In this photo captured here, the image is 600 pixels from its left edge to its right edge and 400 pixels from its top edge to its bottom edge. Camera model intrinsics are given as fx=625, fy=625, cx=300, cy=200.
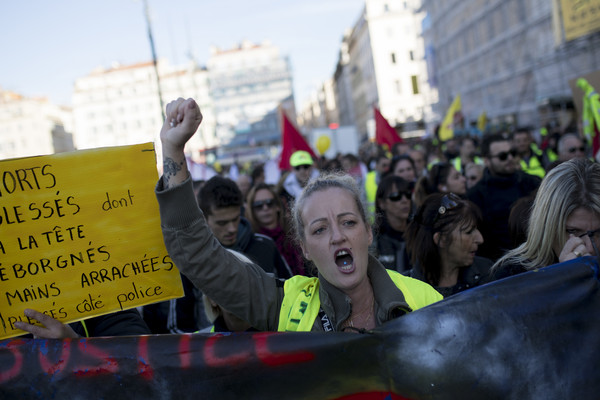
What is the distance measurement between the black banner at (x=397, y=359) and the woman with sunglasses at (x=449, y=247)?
1.57 metres

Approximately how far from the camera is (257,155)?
87.3 meters

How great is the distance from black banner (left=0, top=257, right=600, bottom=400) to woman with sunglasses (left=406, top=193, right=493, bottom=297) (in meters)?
1.57

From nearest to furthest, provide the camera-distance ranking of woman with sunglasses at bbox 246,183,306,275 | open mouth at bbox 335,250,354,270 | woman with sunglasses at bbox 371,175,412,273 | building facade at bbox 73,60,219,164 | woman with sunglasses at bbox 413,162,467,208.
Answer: open mouth at bbox 335,250,354,270 → woman with sunglasses at bbox 371,175,412,273 → woman with sunglasses at bbox 246,183,306,275 → woman with sunglasses at bbox 413,162,467,208 → building facade at bbox 73,60,219,164

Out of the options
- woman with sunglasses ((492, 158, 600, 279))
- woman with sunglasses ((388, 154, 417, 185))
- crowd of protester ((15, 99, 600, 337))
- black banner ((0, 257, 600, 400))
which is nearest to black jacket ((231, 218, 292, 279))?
crowd of protester ((15, 99, 600, 337))

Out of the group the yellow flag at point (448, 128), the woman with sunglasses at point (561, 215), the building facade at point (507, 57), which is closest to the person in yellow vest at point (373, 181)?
the woman with sunglasses at point (561, 215)

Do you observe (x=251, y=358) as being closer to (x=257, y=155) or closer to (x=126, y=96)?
(x=257, y=155)

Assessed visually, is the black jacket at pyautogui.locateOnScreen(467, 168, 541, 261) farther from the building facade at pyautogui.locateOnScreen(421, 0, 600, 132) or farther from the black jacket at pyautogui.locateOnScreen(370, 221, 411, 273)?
the building facade at pyautogui.locateOnScreen(421, 0, 600, 132)

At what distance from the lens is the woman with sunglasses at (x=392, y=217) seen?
→ 4.74 meters

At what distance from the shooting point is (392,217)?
5148mm

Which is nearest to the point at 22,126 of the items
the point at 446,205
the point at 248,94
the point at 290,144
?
the point at 248,94

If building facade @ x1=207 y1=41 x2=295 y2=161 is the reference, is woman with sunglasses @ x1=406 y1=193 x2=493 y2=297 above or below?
below

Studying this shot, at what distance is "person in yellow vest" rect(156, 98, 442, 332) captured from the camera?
2.12m

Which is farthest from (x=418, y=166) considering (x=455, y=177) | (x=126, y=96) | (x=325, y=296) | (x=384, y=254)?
(x=126, y=96)

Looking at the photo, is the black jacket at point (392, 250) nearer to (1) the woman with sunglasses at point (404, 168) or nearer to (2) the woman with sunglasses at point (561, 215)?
(2) the woman with sunglasses at point (561, 215)
